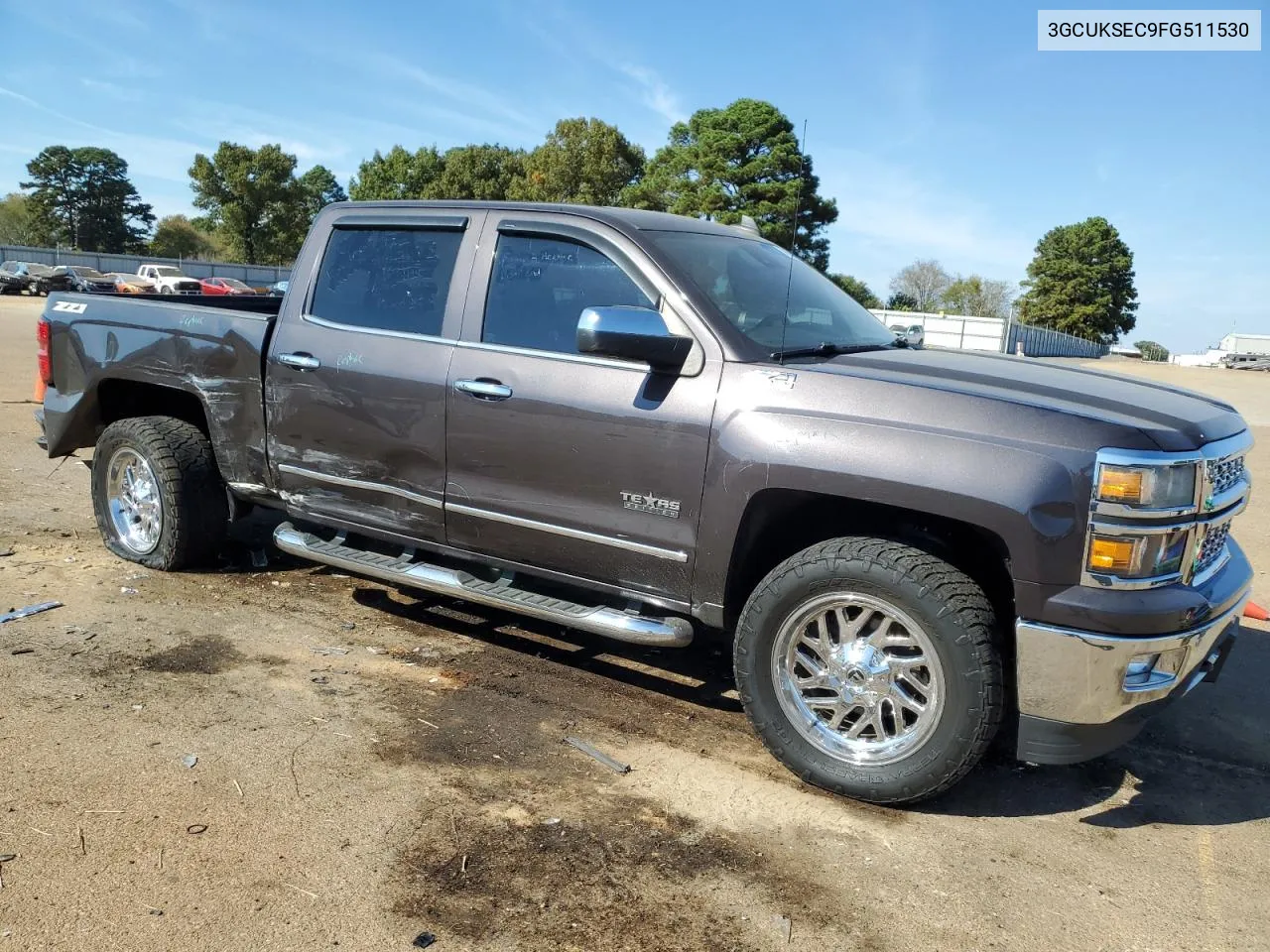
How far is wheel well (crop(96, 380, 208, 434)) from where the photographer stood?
558 centimetres

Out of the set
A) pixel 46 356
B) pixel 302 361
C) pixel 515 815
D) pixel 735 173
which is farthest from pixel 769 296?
pixel 735 173

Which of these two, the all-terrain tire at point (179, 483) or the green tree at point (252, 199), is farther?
the green tree at point (252, 199)

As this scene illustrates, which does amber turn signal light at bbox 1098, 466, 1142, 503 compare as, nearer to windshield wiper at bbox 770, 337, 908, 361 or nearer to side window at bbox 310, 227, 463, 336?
windshield wiper at bbox 770, 337, 908, 361

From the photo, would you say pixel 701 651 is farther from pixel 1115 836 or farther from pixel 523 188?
pixel 523 188

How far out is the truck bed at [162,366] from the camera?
16.3 ft

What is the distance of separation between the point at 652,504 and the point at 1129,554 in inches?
62.7

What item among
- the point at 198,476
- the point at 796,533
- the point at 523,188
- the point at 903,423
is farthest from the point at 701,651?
the point at 523,188

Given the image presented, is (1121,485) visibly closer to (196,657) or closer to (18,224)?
(196,657)

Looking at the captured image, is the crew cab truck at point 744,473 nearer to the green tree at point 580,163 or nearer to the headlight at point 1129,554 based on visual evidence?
the headlight at point 1129,554

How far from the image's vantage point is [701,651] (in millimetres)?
4934

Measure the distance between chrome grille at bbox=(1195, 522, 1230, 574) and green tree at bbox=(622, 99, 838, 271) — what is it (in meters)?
35.2

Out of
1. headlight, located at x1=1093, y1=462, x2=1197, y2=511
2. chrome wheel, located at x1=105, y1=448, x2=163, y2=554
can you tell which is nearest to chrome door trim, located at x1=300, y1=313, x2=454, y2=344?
chrome wheel, located at x1=105, y1=448, x2=163, y2=554

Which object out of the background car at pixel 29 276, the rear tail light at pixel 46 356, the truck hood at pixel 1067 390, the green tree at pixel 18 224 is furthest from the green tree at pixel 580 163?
the green tree at pixel 18 224

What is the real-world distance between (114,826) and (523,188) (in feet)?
153
